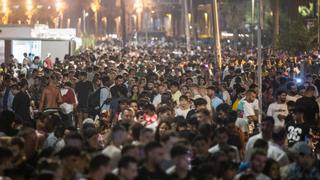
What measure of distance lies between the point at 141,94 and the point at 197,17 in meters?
96.7

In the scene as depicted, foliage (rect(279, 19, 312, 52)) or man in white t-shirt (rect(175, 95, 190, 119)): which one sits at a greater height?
foliage (rect(279, 19, 312, 52))

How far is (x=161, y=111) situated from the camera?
14891 millimetres

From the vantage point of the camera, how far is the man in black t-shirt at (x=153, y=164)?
9792 mm

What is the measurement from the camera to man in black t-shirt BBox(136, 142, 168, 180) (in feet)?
32.1

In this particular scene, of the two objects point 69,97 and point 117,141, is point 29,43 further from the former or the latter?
point 117,141

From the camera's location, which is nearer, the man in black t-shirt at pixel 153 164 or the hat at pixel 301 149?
the man in black t-shirt at pixel 153 164

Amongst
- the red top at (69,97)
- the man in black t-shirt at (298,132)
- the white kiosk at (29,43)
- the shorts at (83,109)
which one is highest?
the white kiosk at (29,43)

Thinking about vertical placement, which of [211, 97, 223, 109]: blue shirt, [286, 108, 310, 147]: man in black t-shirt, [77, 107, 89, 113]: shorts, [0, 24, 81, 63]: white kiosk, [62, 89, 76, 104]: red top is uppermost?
[0, 24, 81, 63]: white kiosk

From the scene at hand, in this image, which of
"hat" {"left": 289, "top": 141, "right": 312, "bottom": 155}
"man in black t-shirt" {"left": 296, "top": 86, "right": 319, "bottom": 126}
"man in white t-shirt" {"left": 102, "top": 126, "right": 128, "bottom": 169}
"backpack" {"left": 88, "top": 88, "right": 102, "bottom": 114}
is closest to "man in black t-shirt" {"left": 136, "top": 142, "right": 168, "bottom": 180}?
"man in white t-shirt" {"left": 102, "top": 126, "right": 128, "bottom": 169}

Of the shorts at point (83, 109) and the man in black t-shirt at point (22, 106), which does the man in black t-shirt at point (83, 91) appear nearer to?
the shorts at point (83, 109)

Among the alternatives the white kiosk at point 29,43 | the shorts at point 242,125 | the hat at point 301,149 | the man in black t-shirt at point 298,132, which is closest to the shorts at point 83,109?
the shorts at point 242,125

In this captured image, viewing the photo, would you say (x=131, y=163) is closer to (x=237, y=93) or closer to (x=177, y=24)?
(x=237, y=93)

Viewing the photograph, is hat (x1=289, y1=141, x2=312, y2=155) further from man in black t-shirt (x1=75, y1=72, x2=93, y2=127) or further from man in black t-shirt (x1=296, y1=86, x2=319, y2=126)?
man in black t-shirt (x1=75, y1=72, x2=93, y2=127)

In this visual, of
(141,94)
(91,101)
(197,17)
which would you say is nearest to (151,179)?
(141,94)
